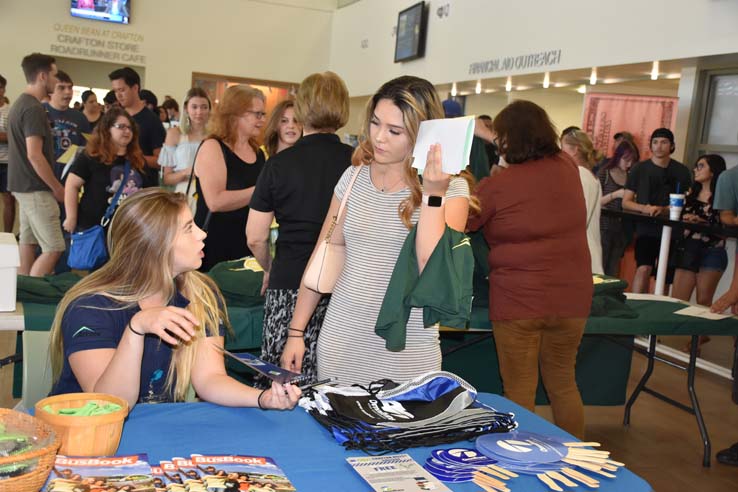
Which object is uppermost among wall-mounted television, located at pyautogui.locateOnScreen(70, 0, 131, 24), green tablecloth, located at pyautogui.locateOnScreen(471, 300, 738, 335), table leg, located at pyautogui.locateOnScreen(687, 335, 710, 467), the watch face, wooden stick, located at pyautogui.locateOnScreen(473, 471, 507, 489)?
wall-mounted television, located at pyautogui.locateOnScreen(70, 0, 131, 24)

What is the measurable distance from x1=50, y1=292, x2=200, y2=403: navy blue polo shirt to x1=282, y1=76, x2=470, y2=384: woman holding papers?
539 millimetres

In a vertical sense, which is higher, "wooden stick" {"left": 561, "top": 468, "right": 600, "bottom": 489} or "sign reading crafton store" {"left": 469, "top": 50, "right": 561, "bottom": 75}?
"sign reading crafton store" {"left": 469, "top": 50, "right": 561, "bottom": 75}

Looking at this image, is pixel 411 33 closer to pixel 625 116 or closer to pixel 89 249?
pixel 625 116

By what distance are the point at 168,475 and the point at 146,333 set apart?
517 mm

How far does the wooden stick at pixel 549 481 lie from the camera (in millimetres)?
1447

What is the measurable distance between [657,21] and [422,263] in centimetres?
553

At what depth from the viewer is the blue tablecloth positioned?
1.43 meters

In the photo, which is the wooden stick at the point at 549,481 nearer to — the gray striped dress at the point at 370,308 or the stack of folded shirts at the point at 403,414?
the stack of folded shirts at the point at 403,414

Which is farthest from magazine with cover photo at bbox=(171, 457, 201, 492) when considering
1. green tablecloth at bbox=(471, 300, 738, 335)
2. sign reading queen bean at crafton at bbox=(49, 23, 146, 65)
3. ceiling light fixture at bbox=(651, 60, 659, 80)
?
sign reading queen bean at crafton at bbox=(49, 23, 146, 65)

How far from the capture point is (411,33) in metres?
11.7

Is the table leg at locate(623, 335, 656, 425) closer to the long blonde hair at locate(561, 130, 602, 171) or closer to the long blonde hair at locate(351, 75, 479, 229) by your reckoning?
the long blonde hair at locate(561, 130, 602, 171)

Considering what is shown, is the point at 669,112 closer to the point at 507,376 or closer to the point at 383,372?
the point at 507,376

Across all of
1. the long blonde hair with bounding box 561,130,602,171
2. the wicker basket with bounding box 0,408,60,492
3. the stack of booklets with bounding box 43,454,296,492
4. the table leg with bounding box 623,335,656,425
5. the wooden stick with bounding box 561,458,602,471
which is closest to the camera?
the wicker basket with bounding box 0,408,60,492

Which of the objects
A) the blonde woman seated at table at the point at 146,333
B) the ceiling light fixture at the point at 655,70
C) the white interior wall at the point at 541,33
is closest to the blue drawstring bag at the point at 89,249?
the blonde woman seated at table at the point at 146,333
